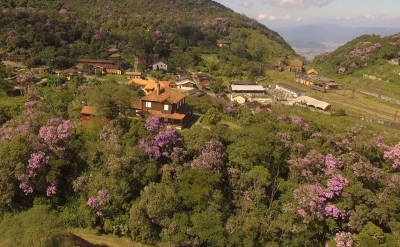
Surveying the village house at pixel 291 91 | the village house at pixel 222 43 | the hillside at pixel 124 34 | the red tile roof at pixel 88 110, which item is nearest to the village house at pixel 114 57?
the hillside at pixel 124 34

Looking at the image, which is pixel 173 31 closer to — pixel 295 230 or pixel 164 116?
pixel 164 116

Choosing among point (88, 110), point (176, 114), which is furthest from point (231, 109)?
point (88, 110)

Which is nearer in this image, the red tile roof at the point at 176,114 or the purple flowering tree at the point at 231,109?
the red tile roof at the point at 176,114

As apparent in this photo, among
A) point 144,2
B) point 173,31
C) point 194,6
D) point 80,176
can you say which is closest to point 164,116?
point 80,176

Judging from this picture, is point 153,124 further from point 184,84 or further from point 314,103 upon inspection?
point 314,103

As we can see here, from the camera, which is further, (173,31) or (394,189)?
(173,31)

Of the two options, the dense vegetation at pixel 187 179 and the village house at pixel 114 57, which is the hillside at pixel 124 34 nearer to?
the village house at pixel 114 57
